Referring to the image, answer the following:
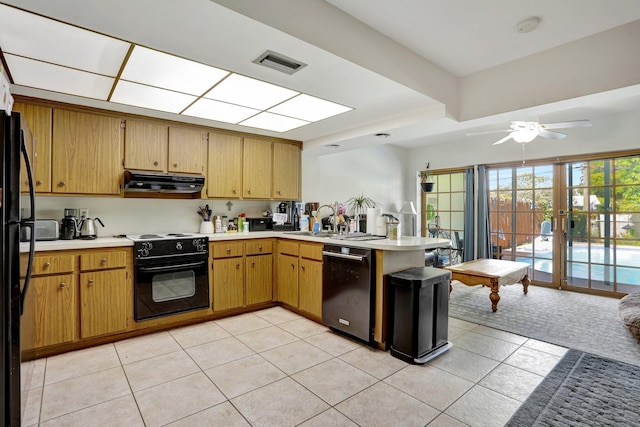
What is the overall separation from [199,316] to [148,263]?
817 millimetres

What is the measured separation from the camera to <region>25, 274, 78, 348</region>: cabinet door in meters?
2.64

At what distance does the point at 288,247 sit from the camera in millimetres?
3900

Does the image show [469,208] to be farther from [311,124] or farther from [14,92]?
[14,92]

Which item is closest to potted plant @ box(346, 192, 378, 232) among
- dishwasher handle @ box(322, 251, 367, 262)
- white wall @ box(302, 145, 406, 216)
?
white wall @ box(302, 145, 406, 216)

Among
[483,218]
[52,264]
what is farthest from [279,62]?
[483,218]

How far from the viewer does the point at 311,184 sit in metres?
5.13

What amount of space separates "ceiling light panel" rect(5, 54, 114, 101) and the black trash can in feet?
9.41

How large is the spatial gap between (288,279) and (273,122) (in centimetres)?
186

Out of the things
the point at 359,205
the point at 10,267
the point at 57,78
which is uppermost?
the point at 57,78

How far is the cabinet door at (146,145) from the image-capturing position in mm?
3344

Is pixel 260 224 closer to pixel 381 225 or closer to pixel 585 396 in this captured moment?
pixel 381 225

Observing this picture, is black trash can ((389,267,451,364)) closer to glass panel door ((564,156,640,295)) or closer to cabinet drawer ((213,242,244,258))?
cabinet drawer ((213,242,244,258))

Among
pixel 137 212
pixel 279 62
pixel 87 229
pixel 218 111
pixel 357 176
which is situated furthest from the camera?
pixel 357 176

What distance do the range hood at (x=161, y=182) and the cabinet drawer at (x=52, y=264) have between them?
89 centimetres
